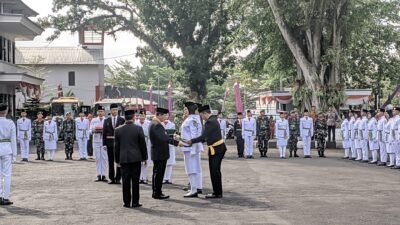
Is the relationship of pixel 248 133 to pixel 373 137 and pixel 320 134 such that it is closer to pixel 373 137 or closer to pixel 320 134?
pixel 320 134

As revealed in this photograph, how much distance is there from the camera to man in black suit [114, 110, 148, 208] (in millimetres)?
11883

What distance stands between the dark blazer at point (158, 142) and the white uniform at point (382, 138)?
9972 millimetres

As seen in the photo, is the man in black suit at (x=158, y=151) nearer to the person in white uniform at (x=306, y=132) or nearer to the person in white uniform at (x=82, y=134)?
the person in white uniform at (x=82, y=134)

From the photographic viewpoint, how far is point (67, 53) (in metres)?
68.6

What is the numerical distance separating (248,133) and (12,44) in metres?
21.9

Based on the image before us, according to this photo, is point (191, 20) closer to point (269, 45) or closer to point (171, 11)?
point (171, 11)

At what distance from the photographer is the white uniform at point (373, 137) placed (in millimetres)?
21500

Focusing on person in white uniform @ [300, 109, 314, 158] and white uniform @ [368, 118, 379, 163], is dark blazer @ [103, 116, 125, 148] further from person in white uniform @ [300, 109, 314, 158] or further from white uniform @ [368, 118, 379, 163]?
person in white uniform @ [300, 109, 314, 158]

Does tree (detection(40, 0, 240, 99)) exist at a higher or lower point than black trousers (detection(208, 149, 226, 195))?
higher

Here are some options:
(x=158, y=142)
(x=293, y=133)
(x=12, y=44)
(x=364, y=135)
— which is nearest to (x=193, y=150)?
(x=158, y=142)

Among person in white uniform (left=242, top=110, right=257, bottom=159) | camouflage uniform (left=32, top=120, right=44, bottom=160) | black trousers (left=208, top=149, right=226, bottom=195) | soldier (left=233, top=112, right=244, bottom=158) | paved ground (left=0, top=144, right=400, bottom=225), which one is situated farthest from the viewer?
soldier (left=233, top=112, right=244, bottom=158)

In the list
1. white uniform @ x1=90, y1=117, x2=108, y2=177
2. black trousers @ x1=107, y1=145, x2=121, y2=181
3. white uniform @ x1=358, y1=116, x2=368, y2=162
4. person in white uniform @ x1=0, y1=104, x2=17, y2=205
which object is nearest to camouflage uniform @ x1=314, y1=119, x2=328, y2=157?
white uniform @ x1=358, y1=116, x2=368, y2=162

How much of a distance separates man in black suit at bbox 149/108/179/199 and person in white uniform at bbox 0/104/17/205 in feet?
9.12

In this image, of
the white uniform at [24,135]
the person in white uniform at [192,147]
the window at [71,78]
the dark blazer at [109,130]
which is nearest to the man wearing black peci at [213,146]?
the person in white uniform at [192,147]
